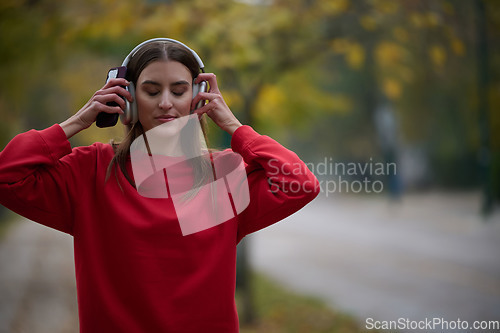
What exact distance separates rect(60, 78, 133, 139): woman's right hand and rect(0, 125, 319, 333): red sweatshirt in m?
0.05

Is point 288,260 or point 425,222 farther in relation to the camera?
point 425,222

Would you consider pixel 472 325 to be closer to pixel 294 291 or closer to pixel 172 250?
pixel 294 291

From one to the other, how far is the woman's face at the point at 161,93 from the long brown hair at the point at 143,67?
0.02 meters

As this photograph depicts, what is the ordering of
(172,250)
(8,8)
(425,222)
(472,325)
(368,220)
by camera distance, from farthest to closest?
(368,220) < (425,222) < (472,325) < (8,8) < (172,250)

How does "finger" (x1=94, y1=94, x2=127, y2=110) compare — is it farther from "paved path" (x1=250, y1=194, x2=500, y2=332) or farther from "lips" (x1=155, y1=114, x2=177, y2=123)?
"paved path" (x1=250, y1=194, x2=500, y2=332)

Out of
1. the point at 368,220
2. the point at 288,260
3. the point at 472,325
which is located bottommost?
the point at 368,220

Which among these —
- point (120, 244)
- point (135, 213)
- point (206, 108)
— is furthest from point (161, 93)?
point (120, 244)

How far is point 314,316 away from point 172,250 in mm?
4540

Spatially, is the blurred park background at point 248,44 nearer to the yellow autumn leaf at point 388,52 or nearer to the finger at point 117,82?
the yellow autumn leaf at point 388,52

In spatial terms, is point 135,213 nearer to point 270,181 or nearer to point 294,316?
point 270,181

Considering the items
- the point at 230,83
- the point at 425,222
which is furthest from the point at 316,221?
the point at 230,83

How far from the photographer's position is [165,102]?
1.55m

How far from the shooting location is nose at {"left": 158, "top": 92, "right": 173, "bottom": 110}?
155cm

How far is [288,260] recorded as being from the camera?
9164 millimetres
